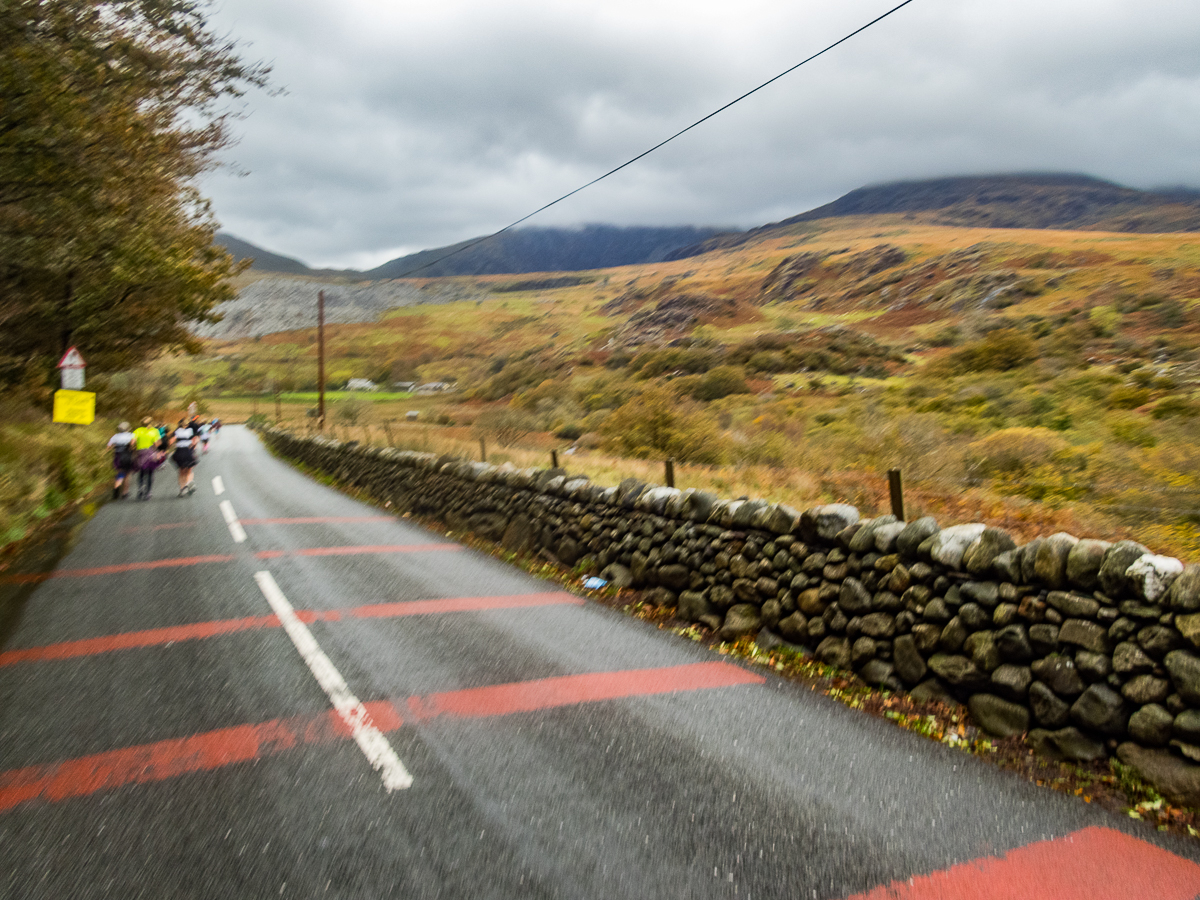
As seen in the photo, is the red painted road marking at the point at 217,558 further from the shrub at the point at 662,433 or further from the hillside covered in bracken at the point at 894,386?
the shrub at the point at 662,433

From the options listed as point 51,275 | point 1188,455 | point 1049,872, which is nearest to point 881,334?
point 1188,455

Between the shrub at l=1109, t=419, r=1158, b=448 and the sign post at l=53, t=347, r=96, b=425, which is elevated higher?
the sign post at l=53, t=347, r=96, b=425

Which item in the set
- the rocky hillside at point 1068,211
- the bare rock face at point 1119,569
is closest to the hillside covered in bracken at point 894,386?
the bare rock face at point 1119,569

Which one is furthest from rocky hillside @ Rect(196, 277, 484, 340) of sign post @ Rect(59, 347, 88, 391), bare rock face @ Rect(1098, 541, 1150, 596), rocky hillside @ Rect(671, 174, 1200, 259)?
bare rock face @ Rect(1098, 541, 1150, 596)

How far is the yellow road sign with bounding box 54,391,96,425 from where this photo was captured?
14.2 metres

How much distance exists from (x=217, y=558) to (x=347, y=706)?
6.45 m

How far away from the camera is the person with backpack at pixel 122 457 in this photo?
17.8 metres

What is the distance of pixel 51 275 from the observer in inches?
529

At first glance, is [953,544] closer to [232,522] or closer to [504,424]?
[232,522]

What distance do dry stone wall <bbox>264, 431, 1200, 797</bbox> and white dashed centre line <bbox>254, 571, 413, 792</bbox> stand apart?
3.50 metres

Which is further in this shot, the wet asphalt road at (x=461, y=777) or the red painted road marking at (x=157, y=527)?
the red painted road marking at (x=157, y=527)

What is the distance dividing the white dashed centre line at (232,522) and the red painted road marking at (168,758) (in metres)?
7.83

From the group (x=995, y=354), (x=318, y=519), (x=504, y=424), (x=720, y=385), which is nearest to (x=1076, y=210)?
(x=995, y=354)

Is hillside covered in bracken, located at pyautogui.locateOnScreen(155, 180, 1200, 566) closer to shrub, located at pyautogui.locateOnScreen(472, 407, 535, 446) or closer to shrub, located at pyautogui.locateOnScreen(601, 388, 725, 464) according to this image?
shrub, located at pyautogui.locateOnScreen(601, 388, 725, 464)
